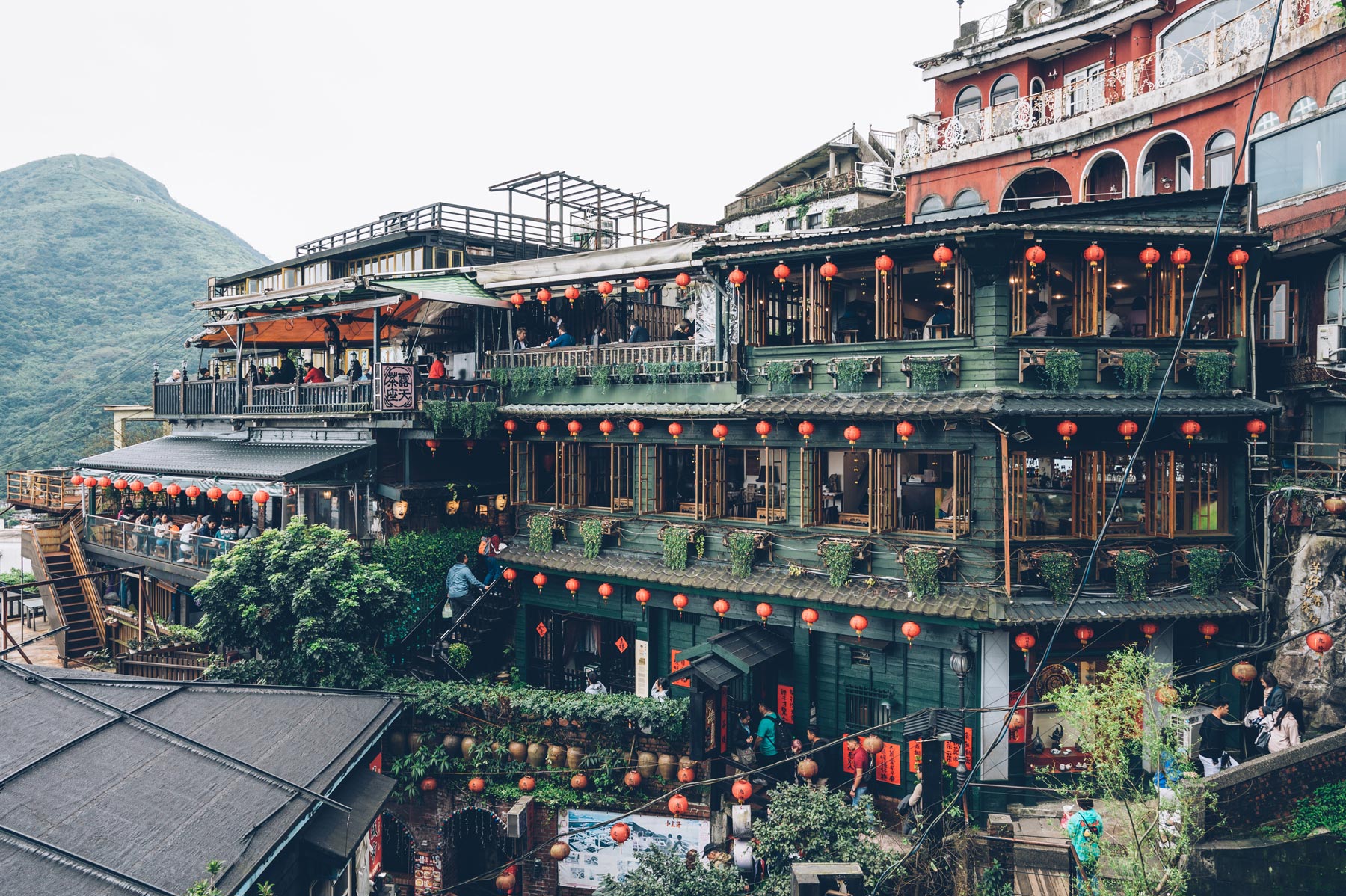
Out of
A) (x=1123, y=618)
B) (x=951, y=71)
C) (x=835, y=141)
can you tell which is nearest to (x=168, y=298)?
(x=835, y=141)

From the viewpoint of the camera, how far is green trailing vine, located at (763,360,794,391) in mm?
17875

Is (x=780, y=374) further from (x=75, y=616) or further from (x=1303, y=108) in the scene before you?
(x=75, y=616)

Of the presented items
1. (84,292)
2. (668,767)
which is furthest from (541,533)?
(84,292)

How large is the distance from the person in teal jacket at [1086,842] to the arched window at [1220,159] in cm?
1548

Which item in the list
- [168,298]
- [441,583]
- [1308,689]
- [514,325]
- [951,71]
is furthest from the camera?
[168,298]

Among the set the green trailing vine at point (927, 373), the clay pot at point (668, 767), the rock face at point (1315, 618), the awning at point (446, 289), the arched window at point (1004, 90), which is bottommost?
the clay pot at point (668, 767)

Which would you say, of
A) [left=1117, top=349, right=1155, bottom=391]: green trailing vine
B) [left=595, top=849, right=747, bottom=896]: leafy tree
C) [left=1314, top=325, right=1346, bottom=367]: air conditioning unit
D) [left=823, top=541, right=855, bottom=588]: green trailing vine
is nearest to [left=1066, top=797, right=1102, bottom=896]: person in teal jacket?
[left=595, top=849, right=747, bottom=896]: leafy tree

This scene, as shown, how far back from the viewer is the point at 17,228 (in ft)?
276

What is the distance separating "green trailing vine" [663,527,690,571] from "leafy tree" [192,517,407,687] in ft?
18.9

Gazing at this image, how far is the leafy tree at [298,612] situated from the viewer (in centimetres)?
1692

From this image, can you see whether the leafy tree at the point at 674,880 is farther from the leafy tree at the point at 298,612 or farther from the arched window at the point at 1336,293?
the arched window at the point at 1336,293

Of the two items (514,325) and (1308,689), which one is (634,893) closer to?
(1308,689)

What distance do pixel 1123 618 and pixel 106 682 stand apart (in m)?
15.8

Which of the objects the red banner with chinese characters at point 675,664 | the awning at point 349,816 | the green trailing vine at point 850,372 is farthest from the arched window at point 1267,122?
the awning at point 349,816
